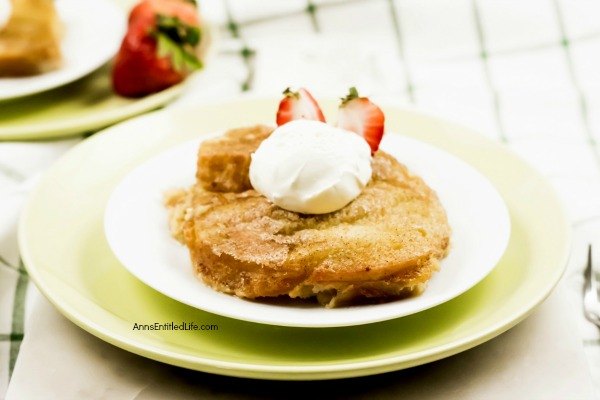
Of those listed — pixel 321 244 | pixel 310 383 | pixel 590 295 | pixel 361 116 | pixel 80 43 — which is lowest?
pixel 590 295

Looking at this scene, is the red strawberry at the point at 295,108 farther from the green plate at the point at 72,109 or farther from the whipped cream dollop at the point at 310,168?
the green plate at the point at 72,109

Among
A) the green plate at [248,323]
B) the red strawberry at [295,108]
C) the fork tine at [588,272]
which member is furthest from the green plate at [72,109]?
the fork tine at [588,272]

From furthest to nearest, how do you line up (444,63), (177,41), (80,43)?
(444,63), (80,43), (177,41)

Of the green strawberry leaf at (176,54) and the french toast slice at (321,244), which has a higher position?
the green strawberry leaf at (176,54)

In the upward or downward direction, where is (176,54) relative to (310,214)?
upward

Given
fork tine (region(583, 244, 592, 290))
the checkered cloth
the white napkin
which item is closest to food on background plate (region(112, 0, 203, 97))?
the checkered cloth

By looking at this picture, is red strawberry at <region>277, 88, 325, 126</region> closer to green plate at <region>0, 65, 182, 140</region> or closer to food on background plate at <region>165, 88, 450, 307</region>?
food on background plate at <region>165, 88, 450, 307</region>

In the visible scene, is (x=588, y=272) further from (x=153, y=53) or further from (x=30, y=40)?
(x=30, y=40)

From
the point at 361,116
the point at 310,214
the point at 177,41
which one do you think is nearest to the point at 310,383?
the point at 310,214
